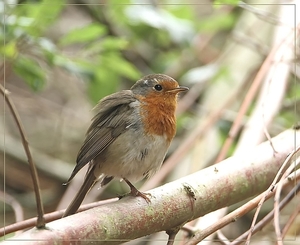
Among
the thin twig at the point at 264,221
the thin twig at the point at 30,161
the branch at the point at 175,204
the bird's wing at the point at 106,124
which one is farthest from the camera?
the bird's wing at the point at 106,124

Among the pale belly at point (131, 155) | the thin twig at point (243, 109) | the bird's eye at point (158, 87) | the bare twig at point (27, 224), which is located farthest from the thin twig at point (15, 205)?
the thin twig at point (243, 109)

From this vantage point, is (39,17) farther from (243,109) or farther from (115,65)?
(243,109)

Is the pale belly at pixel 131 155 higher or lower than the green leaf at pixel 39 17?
lower

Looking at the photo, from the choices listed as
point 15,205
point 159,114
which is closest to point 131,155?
point 159,114

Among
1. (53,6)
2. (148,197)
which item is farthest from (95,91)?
(148,197)

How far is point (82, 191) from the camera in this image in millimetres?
1990

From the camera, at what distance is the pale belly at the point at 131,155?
2.08 metres

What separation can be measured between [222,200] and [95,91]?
33.0 inches

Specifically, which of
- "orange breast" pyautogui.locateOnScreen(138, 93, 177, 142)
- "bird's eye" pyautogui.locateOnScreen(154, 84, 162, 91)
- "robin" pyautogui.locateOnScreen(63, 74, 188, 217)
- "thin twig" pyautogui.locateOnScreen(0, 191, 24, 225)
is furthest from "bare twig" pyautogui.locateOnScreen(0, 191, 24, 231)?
"bird's eye" pyautogui.locateOnScreen(154, 84, 162, 91)

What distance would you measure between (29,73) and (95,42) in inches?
15.8

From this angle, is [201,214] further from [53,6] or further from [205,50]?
[205,50]

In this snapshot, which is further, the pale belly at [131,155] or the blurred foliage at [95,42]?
the blurred foliage at [95,42]

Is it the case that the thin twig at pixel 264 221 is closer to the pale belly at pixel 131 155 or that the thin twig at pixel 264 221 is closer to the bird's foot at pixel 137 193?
the bird's foot at pixel 137 193

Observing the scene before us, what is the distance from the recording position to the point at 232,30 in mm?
3664
